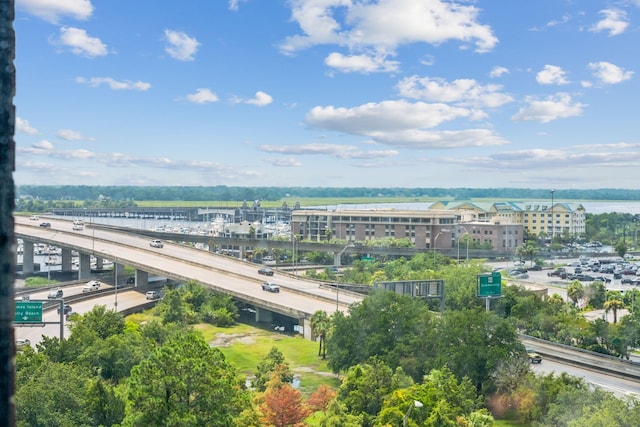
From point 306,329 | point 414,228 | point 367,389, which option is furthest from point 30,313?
point 414,228

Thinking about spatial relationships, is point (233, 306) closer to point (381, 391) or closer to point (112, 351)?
point (112, 351)

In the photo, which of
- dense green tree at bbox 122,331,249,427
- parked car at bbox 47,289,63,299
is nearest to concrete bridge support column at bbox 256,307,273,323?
parked car at bbox 47,289,63,299

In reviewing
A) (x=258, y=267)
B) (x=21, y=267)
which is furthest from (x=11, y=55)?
(x=21, y=267)

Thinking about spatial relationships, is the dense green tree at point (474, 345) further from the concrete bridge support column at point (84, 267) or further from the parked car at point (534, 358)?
the concrete bridge support column at point (84, 267)

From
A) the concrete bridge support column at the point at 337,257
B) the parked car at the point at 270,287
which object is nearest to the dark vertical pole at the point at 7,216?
the parked car at the point at 270,287

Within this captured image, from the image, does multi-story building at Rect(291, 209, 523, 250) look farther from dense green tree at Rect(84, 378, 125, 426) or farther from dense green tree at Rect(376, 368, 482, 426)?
dense green tree at Rect(84, 378, 125, 426)

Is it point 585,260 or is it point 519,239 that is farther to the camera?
point 519,239
